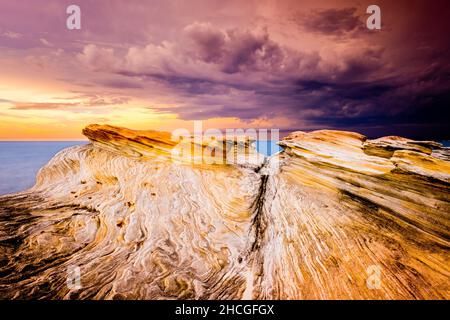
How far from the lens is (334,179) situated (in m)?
10.6

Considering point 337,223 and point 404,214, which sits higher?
point 404,214

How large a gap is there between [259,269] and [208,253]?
1.97m

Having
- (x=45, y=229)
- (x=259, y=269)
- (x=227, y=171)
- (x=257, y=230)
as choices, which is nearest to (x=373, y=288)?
(x=259, y=269)

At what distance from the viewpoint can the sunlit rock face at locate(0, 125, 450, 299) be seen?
6.93 metres

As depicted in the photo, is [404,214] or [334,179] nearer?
[404,214]

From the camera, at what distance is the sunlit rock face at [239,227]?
693 centimetres

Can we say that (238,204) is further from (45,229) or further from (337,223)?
(45,229)

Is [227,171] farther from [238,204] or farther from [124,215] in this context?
[124,215]

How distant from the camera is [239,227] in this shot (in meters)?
9.89

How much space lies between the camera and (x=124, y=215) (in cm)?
1012
